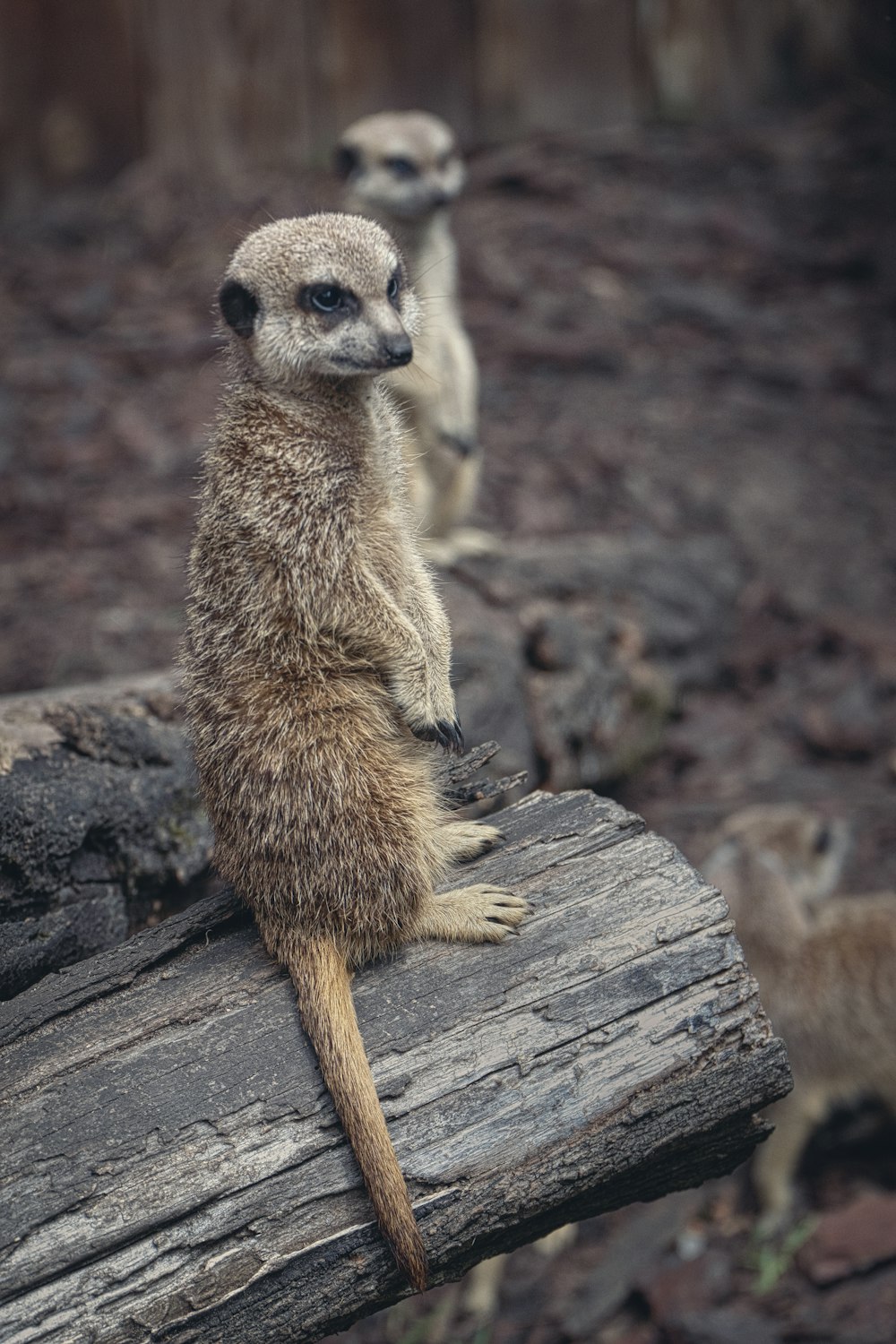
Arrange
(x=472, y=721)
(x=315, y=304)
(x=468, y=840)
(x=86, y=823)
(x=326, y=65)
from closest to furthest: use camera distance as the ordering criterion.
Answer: (x=468, y=840) → (x=315, y=304) → (x=86, y=823) → (x=472, y=721) → (x=326, y=65)

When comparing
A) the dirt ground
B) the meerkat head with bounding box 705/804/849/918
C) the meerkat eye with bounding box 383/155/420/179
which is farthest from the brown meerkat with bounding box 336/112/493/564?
the meerkat head with bounding box 705/804/849/918

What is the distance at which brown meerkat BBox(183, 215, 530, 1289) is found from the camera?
2.18 m

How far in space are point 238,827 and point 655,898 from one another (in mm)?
758

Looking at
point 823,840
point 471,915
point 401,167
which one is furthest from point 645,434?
point 471,915

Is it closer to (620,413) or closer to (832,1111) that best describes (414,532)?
(832,1111)

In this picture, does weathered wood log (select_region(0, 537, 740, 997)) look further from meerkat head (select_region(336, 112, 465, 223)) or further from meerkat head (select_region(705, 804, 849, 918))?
meerkat head (select_region(336, 112, 465, 223))

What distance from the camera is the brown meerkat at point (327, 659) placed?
2182 millimetres

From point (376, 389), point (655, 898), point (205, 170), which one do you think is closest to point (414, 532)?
point (376, 389)

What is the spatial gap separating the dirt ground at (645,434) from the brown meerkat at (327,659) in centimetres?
190

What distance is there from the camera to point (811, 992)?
3883mm

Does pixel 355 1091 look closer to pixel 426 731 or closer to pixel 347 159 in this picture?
pixel 426 731

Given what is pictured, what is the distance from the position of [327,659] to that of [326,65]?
609 centimetres

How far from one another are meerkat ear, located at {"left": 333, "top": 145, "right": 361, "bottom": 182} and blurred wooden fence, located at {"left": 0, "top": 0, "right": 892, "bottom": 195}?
2167 millimetres

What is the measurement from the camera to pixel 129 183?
764 cm
